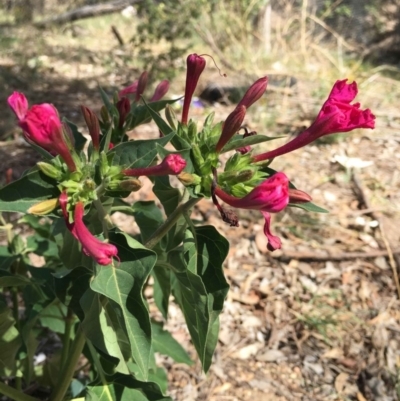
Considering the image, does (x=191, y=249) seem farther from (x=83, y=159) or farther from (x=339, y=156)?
(x=339, y=156)

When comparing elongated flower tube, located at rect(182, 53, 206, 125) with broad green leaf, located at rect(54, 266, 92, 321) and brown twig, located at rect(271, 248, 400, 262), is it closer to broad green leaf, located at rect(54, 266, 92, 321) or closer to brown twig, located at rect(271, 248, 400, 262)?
broad green leaf, located at rect(54, 266, 92, 321)

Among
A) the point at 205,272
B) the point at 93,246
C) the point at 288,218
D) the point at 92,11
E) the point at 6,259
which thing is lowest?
the point at 92,11

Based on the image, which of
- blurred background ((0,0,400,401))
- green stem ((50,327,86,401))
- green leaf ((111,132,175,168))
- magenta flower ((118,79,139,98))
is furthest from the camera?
blurred background ((0,0,400,401))

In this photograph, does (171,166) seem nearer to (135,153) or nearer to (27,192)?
(135,153)

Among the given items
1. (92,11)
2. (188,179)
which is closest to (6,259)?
(188,179)

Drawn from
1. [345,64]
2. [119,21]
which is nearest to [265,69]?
[345,64]

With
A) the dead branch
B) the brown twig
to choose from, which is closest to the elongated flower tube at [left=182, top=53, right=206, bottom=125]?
the brown twig
